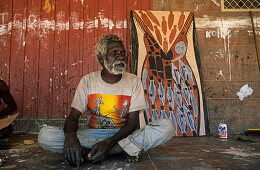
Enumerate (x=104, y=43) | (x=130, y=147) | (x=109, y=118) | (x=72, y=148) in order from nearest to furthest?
(x=72, y=148)
(x=130, y=147)
(x=109, y=118)
(x=104, y=43)

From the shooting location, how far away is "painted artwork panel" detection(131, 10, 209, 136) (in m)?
3.33

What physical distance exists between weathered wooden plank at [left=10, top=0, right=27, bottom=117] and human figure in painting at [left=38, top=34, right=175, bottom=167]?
7.37 feet

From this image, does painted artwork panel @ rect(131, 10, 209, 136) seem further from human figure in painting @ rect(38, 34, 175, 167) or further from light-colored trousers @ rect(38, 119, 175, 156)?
light-colored trousers @ rect(38, 119, 175, 156)

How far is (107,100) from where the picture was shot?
6.25 feet

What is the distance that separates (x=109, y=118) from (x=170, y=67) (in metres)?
1.96

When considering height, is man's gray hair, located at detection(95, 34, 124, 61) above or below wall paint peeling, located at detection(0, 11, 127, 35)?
below

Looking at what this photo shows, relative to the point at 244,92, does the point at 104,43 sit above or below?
above

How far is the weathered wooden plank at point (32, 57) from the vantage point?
3.57m

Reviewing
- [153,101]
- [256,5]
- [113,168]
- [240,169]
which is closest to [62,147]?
[113,168]

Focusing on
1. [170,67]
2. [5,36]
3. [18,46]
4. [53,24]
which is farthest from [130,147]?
[5,36]

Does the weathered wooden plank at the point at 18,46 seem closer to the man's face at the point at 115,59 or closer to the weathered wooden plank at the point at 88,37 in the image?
the weathered wooden plank at the point at 88,37

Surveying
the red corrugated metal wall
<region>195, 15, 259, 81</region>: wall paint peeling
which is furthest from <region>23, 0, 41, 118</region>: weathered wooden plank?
<region>195, 15, 259, 81</region>: wall paint peeling

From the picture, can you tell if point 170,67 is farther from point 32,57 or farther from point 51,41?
point 32,57

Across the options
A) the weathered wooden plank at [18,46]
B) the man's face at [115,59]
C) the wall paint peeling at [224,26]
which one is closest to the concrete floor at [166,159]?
the man's face at [115,59]
